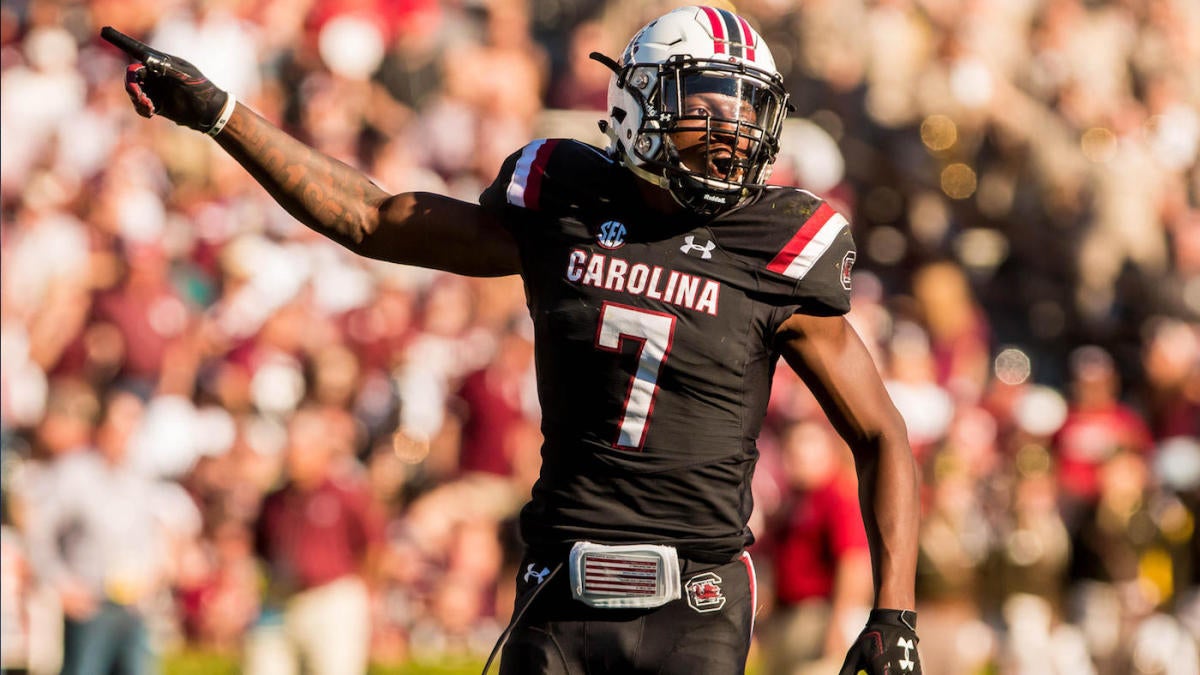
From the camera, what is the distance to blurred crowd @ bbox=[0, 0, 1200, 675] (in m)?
9.29

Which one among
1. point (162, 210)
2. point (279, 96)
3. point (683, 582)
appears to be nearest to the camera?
point (683, 582)

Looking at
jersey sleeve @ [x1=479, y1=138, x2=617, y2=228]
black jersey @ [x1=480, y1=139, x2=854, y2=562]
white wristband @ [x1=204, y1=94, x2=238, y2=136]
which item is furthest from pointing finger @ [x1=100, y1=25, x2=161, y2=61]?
black jersey @ [x1=480, y1=139, x2=854, y2=562]

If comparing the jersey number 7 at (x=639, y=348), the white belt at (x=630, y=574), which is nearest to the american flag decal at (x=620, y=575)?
the white belt at (x=630, y=574)

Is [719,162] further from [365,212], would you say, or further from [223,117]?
[223,117]

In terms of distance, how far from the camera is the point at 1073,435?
11281 mm

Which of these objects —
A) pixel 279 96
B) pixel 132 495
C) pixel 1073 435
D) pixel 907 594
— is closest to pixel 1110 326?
pixel 1073 435

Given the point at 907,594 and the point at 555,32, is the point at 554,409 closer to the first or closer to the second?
the point at 907,594

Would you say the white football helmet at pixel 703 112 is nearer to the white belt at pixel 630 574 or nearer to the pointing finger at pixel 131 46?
the white belt at pixel 630 574

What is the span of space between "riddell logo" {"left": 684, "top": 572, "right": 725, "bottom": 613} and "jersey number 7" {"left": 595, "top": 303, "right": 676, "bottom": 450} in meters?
0.33

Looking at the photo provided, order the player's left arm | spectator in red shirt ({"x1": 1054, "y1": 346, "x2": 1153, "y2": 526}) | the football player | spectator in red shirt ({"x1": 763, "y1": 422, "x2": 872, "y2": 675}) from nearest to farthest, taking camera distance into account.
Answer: the football player
the player's left arm
spectator in red shirt ({"x1": 763, "y1": 422, "x2": 872, "y2": 675})
spectator in red shirt ({"x1": 1054, "y1": 346, "x2": 1153, "y2": 526})

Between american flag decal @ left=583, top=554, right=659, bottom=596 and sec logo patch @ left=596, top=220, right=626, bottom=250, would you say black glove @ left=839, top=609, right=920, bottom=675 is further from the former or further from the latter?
sec logo patch @ left=596, top=220, right=626, bottom=250

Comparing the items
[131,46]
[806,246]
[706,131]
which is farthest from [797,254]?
[131,46]

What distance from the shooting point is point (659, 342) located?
421 cm

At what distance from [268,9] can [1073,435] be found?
6156 mm
